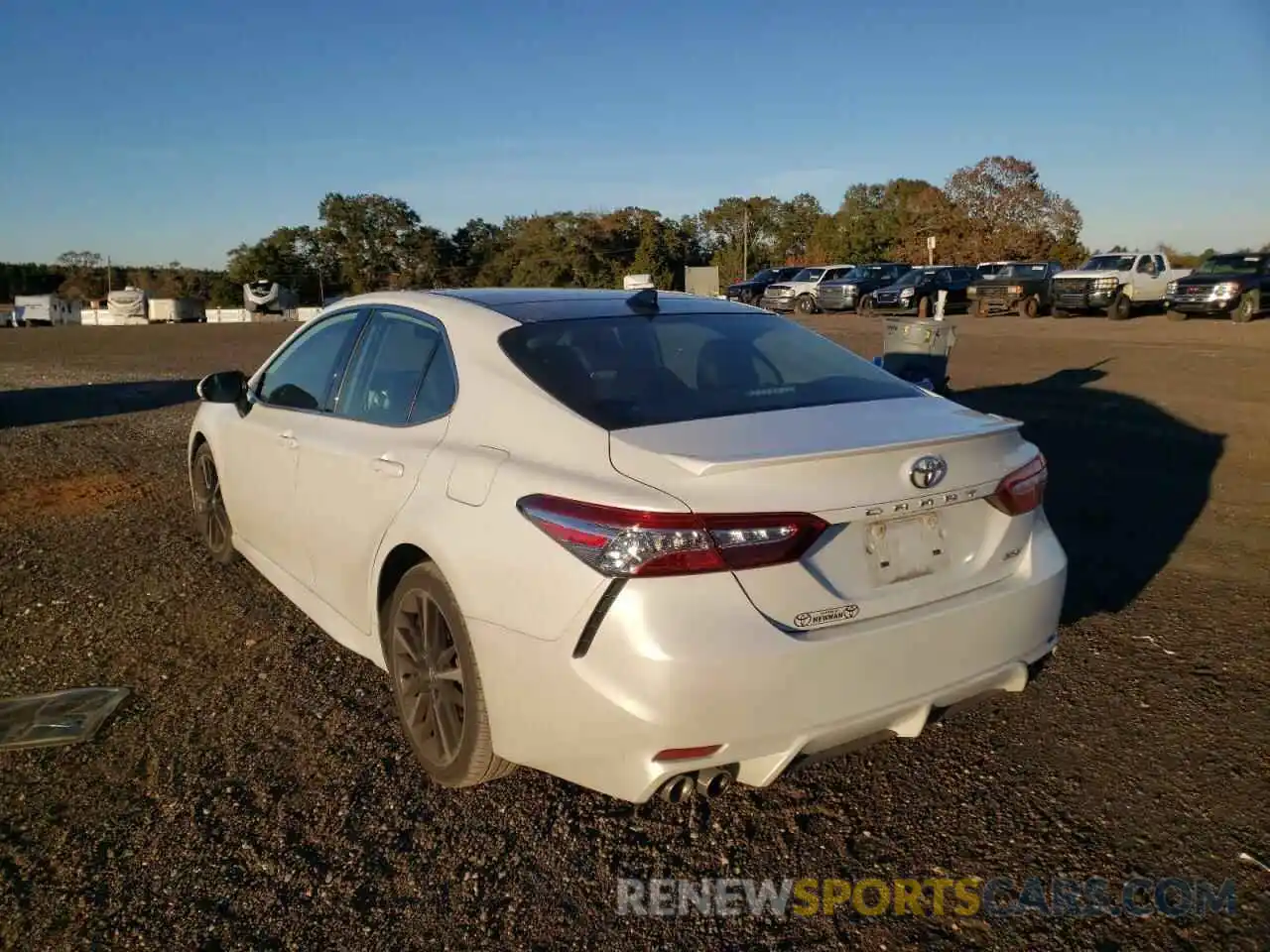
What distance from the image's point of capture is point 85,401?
517 inches

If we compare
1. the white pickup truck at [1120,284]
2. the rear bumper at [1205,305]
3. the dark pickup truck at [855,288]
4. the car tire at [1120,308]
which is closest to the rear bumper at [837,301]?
the dark pickup truck at [855,288]

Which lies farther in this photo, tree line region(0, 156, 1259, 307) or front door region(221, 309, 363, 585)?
tree line region(0, 156, 1259, 307)

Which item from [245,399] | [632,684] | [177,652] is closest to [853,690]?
[632,684]

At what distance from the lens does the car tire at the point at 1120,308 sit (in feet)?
86.8

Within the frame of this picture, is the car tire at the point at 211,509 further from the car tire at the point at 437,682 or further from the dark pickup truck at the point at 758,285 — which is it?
the dark pickup truck at the point at 758,285

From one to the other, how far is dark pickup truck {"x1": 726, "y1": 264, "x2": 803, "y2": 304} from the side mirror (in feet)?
110

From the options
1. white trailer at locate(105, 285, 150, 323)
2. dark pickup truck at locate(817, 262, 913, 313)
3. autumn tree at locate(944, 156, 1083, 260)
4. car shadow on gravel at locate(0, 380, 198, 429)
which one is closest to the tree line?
autumn tree at locate(944, 156, 1083, 260)

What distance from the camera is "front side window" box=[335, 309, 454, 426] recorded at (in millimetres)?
3279

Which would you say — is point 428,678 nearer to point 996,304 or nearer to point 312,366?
point 312,366

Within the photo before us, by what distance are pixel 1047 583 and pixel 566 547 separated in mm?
1538

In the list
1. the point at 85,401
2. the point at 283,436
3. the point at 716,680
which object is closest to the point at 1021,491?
the point at 716,680

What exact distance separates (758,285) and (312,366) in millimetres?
36004

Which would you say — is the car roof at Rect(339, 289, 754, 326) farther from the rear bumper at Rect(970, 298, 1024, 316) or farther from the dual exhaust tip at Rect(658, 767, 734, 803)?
the rear bumper at Rect(970, 298, 1024, 316)

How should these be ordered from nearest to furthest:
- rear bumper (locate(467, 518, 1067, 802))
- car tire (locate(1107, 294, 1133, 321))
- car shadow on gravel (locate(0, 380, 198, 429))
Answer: rear bumper (locate(467, 518, 1067, 802)), car shadow on gravel (locate(0, 380, 198, 429)), car tire (locate(1107, 294, 1133, 321))
